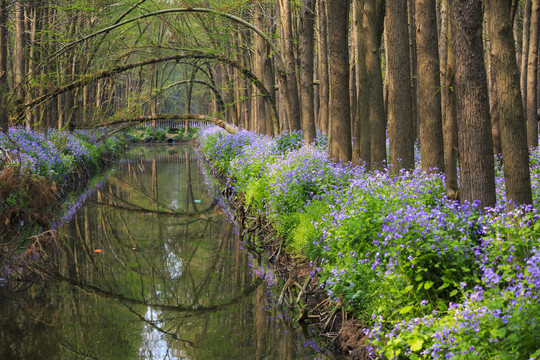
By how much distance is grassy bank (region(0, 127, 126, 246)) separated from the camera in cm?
973

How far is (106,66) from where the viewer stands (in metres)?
12.4

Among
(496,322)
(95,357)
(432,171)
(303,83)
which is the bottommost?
(95,357)

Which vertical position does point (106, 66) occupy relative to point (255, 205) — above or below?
above

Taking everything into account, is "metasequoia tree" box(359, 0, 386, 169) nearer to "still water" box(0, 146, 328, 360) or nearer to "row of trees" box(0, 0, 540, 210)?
"row of trees" box(0, 0, 540, 210)

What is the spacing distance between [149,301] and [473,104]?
15.3ft

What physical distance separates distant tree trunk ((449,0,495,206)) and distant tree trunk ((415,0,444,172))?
8.44ft

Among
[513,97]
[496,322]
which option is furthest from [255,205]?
[496,322]

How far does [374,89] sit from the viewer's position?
984cm

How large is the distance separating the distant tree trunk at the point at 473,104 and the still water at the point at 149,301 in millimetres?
2341

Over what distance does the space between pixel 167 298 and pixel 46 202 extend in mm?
4895

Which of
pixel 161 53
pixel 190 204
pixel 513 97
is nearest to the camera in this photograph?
pixel 513 97

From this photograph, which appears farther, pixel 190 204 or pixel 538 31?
pixel 190 204

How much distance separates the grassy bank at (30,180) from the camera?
31.9 feet

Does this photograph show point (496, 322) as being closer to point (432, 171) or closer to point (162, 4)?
point (432, 171)
